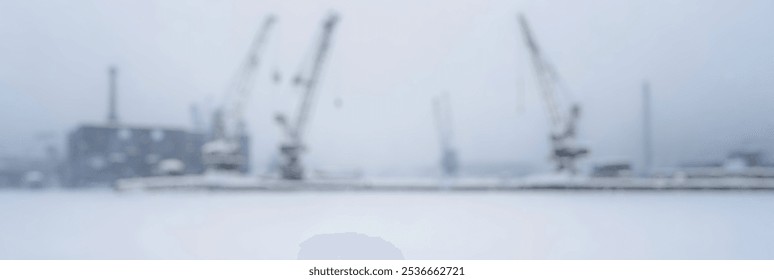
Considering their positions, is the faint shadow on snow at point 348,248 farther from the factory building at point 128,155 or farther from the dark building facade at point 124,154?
the dark building facade at point 124,154

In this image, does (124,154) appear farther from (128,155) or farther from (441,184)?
(441,184)

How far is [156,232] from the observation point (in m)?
6.66

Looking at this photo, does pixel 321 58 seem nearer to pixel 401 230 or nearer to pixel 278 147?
pixel 278 147

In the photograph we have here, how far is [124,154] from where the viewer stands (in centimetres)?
1945

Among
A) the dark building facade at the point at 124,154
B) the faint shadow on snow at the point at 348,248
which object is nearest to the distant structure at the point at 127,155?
the dark building facade at the point at 124,154

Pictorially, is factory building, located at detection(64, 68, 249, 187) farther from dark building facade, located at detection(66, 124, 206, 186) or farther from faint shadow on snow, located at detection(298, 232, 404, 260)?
faint shadow on snow, located at detection(298, 232, 404, 260)

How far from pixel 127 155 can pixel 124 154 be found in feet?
0.39

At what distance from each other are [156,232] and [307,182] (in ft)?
59.8

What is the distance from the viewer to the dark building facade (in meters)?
16.1

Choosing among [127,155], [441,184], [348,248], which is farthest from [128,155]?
[348,248]

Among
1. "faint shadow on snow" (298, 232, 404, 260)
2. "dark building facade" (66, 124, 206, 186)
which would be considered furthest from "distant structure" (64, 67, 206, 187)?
"faint shadow on snow" (298, 232, 404, 260)
